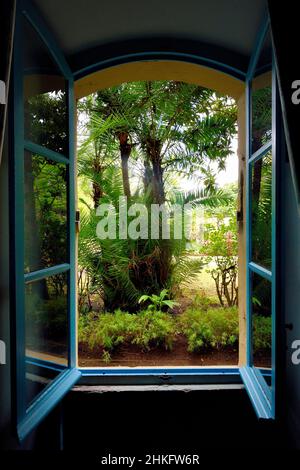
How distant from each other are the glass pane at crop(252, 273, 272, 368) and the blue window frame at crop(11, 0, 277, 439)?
1cm

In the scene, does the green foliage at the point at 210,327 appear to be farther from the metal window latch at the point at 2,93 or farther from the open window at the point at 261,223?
the metal window latch at the point at 2,93

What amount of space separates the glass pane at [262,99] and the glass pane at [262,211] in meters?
0.11

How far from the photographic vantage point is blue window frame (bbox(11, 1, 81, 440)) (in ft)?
3.48

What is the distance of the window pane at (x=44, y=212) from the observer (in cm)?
137

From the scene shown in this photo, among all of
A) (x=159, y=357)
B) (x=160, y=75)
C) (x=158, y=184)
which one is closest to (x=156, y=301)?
(x=159, y=357)

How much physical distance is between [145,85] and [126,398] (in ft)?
10.5

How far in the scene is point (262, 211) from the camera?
1.43 meters

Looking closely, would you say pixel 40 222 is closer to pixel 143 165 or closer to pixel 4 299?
pixel 4 299

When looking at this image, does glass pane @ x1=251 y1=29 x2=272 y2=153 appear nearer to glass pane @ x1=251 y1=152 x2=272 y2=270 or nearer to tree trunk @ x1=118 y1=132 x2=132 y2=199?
glass pane @ x1=251 y1=152 x2=272 y2=270

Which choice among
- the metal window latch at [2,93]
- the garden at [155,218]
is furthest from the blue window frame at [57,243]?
the garden at [155,218]
